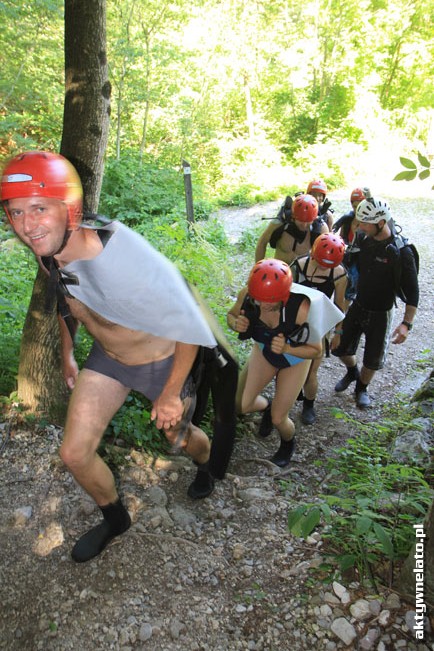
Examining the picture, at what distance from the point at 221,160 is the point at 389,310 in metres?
14.8

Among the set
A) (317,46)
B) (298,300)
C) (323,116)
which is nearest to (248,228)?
(298,300)

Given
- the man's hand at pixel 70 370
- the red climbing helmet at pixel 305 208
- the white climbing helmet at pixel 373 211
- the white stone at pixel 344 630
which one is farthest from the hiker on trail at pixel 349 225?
the white stone at pixel 344 630

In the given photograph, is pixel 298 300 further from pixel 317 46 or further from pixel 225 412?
pixel 317 46

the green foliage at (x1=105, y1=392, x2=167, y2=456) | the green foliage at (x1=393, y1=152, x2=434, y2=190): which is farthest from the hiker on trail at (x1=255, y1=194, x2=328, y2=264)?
the green foliage at (x1=393, y1=152, x2=434, y2=190)

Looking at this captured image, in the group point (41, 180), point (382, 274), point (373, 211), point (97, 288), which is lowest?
point (382, 274)

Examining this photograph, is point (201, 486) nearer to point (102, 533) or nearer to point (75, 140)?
point (102, 533)

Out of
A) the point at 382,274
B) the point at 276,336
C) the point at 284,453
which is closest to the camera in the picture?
the point at 276,336

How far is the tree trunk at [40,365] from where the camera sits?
3.57 m

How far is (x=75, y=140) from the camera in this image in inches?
130

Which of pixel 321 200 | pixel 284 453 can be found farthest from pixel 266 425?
pixel 321 200

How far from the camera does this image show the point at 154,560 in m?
2.86

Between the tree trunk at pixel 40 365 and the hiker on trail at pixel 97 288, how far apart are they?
42.2 inches

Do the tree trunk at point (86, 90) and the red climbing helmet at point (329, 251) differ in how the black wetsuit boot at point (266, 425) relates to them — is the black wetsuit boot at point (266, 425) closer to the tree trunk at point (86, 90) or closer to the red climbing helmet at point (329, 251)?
the red climbing helmet at point (329, 251)

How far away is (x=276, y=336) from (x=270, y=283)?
484 millimetres
